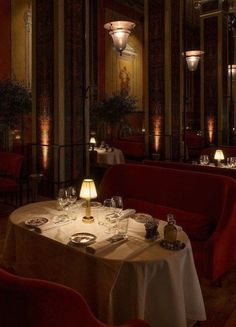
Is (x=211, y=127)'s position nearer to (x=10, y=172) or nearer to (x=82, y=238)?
(x=10, y=172)

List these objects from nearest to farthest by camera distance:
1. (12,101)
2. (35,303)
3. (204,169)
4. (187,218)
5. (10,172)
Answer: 1. (35,303)
2. (187,218)
3. (204,169)
4. (10,172)
5. (12,101)

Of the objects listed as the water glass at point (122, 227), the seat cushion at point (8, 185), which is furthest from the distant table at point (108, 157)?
the water glass at point (122, 227)

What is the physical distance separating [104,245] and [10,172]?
393 cm

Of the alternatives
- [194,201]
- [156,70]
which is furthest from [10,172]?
[156,70]

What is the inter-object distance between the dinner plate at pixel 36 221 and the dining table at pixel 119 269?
1 centimetres

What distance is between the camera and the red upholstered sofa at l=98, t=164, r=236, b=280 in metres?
3.34

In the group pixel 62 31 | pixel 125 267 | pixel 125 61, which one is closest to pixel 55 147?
pixel 62 31

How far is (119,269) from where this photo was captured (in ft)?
7.06

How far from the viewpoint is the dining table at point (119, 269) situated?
2.16m

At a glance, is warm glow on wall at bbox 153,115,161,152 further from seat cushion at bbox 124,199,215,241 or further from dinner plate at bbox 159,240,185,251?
dinner plate at bbox 159,240,185,251

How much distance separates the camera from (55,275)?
2.58 m

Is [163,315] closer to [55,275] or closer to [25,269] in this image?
[55,275]

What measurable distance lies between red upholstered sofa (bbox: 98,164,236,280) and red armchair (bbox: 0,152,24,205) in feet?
5.92

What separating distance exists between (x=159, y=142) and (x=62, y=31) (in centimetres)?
347
